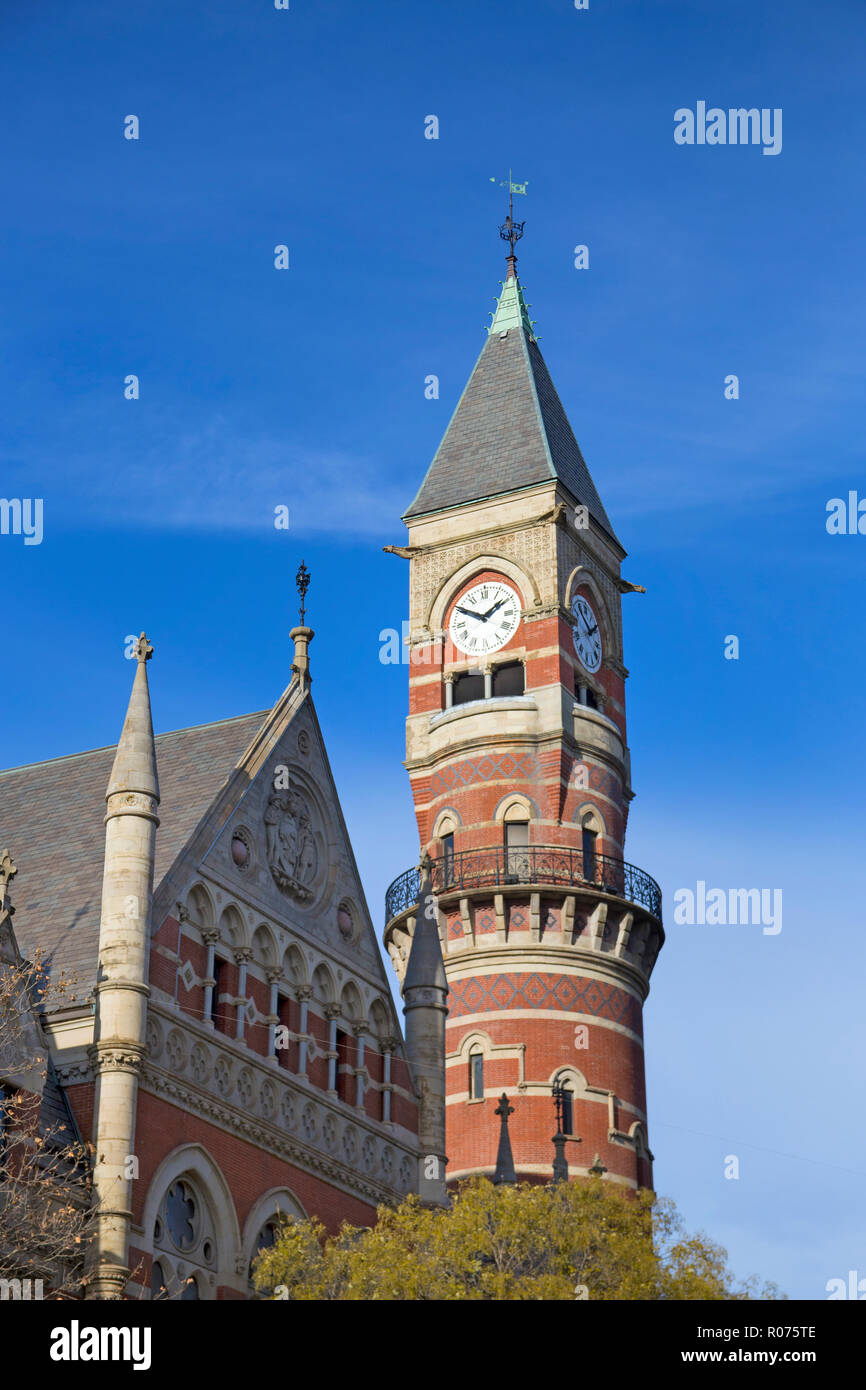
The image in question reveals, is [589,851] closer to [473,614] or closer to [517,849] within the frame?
[517,849]

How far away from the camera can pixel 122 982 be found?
32.9m

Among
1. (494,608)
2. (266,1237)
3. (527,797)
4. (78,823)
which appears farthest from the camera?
(494,608)

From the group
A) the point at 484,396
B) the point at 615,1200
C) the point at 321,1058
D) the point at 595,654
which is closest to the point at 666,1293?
the point at 615,1200

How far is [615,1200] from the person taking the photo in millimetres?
38219

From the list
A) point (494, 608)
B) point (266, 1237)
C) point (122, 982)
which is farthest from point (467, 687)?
point (122, 982)

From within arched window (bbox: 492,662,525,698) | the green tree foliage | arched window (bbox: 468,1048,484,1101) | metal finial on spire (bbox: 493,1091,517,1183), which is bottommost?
the green tree foliage

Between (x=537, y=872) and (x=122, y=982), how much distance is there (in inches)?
1010

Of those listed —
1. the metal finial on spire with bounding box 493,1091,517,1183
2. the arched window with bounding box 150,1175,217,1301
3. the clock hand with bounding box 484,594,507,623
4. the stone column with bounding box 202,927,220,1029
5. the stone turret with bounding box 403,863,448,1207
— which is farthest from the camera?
the clock hand with bounding box 484,594,507,623

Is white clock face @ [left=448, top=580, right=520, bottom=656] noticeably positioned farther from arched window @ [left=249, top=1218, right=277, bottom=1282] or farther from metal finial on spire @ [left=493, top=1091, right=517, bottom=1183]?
arched window @ [left=249, top=1218, right=277, bottom=1282]

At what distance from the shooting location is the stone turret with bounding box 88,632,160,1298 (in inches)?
1224

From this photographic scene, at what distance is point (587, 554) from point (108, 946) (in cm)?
3272

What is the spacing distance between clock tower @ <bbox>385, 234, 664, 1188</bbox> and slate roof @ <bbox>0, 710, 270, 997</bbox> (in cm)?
1309

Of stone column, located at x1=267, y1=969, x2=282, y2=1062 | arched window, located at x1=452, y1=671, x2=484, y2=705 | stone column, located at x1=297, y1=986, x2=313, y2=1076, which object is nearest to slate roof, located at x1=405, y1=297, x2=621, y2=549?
arched window, located at x1=452, y1=671, x2=484, y2=705

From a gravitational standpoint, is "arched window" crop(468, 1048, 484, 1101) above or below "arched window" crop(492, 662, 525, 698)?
below
